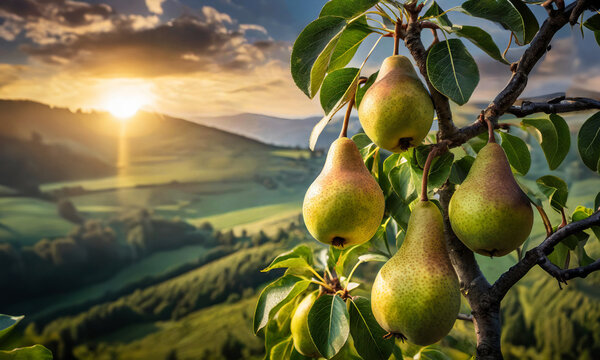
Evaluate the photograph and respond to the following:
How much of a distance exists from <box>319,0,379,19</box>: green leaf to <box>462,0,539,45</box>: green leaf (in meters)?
0.11

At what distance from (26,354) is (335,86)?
0.50 metres

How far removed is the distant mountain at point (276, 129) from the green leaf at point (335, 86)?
174 centimetres

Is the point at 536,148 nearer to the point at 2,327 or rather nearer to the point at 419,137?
the point at 419,137

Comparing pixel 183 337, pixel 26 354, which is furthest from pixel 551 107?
pixel 183 337

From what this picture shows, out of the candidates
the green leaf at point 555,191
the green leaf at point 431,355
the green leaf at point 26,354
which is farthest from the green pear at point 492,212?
the green leaf at point 26,354

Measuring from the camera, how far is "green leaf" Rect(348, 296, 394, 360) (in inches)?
21.7

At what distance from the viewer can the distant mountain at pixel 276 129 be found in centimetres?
227

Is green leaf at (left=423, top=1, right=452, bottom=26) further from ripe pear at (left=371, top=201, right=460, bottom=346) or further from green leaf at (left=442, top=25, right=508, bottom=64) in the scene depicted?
ripe pear at (left=371, top=201, right=460, bottom=346)

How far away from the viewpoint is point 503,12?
46 cm

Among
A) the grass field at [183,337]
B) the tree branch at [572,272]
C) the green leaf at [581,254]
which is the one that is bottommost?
the grass field at [183,337]

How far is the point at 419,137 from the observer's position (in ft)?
1.43

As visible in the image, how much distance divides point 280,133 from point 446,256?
6.26ft

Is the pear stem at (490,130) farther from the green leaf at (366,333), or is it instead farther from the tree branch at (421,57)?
the green leaf at (366,333)

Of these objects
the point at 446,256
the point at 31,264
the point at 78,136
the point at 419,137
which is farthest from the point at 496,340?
the point at 78,136
